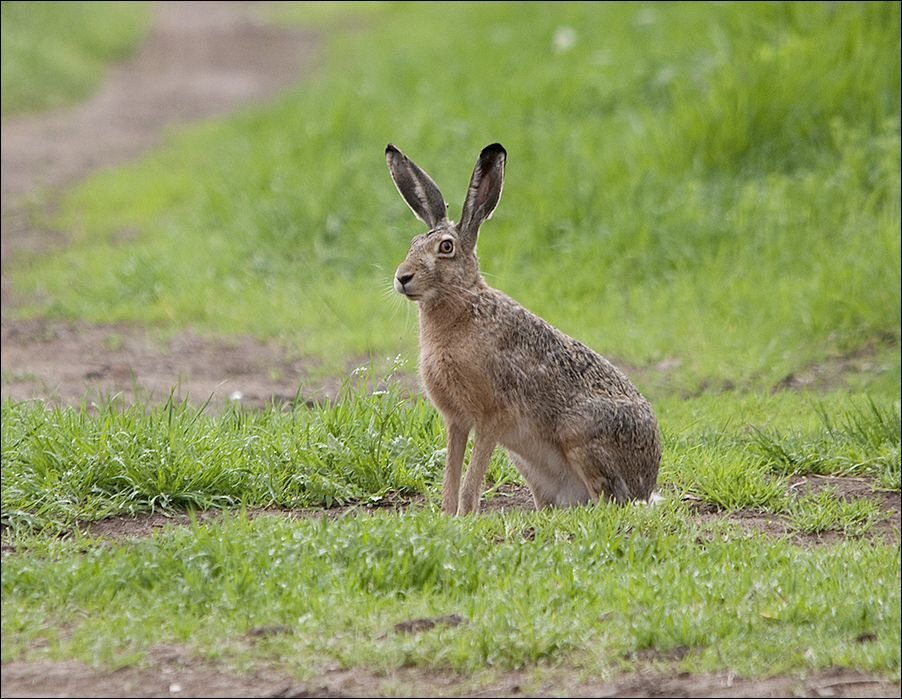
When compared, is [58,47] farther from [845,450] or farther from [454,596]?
[454,596]

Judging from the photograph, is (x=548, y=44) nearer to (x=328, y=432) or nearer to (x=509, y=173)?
(x=509, y=173)

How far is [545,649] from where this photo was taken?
15.5 feet

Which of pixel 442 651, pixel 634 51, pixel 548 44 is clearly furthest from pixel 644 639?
pixel 548 44

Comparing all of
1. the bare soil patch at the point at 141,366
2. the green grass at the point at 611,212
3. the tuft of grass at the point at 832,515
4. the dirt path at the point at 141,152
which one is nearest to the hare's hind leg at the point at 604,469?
the tuft of grass at the point at 832,515

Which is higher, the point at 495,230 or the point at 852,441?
the point at 495,230

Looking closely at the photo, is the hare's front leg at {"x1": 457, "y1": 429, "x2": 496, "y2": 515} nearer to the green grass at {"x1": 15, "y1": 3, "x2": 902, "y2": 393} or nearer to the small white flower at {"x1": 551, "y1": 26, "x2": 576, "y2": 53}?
the green grass at {"x1": 15, "y1": 3, "x2": 902, "y2": 393}

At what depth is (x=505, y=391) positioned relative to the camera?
6.15 m

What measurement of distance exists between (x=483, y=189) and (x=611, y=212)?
17.5 feet

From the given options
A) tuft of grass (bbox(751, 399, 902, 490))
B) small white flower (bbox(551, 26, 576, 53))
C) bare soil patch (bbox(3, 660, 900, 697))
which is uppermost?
small white flower (bbox(551, 26, 576, 53))

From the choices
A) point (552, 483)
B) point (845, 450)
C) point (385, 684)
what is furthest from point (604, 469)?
point (385, 684)

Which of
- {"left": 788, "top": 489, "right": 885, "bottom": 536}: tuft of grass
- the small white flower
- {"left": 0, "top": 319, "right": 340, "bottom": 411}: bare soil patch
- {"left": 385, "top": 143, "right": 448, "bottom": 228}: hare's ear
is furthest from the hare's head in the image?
the small white flower

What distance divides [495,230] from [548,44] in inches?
221

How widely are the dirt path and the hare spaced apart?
196 cm

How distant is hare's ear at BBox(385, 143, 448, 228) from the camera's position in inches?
252
